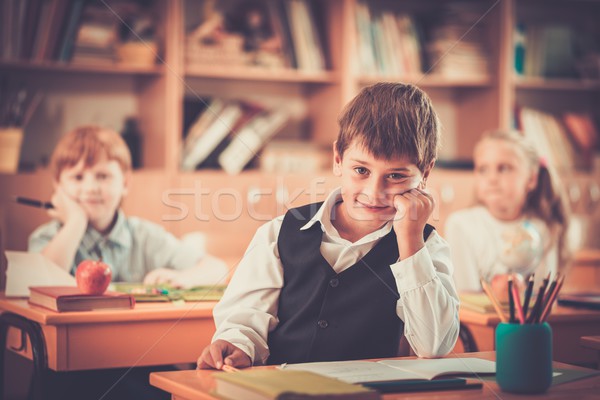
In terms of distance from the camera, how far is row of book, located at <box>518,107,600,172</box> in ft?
14.6

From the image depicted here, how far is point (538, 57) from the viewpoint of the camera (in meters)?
4.50

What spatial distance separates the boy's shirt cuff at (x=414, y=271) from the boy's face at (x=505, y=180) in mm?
1536

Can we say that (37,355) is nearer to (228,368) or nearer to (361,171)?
(228,368)

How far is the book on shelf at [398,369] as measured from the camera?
129 centimetres

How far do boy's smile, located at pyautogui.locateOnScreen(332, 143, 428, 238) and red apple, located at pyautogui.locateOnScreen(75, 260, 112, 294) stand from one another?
70 centimetres

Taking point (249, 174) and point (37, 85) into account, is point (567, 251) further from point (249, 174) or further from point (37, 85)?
point (37, 85)

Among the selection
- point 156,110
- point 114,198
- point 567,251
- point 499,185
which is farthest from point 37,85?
point 567,251

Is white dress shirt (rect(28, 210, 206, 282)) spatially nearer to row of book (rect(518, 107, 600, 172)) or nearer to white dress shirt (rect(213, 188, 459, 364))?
white dress shirt (rect(213, 188, 459, 364))

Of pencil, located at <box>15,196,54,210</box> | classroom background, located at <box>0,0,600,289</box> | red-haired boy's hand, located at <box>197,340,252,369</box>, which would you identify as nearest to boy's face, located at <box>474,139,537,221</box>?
classroom background, located at <box>0,0,600,289</box>

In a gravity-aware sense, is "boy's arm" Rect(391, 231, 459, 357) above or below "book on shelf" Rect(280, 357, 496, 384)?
above

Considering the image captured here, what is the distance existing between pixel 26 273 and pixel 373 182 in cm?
110

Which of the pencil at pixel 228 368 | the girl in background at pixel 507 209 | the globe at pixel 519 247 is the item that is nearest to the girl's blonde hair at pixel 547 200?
the girl in background at pixel 507 209

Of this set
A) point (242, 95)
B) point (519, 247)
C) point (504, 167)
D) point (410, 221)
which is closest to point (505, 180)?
point (504, 167)

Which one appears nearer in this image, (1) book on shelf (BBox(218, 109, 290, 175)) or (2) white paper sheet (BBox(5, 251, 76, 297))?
(2) white paper sheet (BBox(5, 251, 76, 297))
